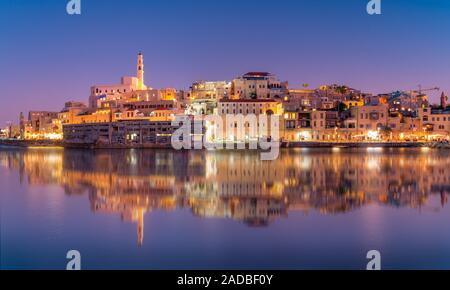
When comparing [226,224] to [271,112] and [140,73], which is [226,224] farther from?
[140,73]

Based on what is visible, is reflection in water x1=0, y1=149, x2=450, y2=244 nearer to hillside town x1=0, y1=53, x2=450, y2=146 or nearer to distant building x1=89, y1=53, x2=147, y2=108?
hillside town x1=0, y1=53, x2=450, y2=146

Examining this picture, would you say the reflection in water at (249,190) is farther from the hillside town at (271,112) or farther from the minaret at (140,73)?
the minaret at (140,73)

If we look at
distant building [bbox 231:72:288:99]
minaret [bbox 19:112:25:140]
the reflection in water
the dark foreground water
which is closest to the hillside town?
distant building [bbox 231:72:288:99]

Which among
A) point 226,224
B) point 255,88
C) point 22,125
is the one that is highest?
point 255,88

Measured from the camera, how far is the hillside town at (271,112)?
43.2 metres

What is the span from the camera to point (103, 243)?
23.3ft

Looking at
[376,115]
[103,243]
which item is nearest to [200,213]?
[103,243]

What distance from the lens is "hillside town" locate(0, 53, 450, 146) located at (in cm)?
4322

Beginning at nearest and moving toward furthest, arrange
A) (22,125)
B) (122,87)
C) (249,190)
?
(249,190)
(122,87)
(22,125)

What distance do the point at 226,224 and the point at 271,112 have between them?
34849 mm

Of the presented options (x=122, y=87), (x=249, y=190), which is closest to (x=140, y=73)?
(x=122, y=87)

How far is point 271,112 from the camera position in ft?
140

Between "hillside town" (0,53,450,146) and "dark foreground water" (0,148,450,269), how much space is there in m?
28.3

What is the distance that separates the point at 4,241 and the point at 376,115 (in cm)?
4092
